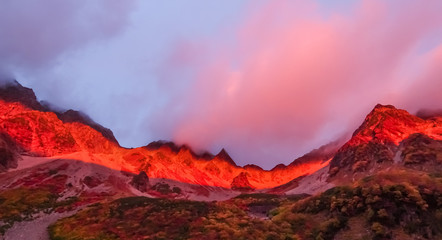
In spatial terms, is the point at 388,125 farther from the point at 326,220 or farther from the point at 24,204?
the point at 24,204

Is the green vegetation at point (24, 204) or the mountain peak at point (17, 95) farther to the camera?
the mountain peak at point (17, 95)

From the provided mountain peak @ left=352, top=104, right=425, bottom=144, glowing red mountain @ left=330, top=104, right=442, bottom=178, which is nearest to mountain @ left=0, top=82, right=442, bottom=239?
glowing red mountain @ left=330, top=104, right=442, bottom=178

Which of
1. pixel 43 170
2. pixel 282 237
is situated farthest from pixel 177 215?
pixel 43 170

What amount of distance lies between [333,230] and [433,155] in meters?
102

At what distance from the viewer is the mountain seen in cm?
2894

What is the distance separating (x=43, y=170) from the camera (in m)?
122

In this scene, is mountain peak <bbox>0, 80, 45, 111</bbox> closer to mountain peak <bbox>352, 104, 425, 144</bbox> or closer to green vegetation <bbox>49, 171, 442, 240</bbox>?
green vegetation <bbox>49, 171, 442, 240</bbox>

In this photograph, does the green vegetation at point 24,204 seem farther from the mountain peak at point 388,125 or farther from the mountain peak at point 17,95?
the mountain peak at point 388,125

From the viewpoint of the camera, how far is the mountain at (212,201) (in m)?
28.9

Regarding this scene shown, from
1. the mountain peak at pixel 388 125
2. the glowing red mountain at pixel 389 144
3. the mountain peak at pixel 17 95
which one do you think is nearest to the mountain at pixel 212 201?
the glowing red mountain at pixel 389 144

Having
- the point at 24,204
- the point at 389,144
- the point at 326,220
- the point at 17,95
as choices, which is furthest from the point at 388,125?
the point at 17,95

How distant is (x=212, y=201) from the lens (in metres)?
66.2

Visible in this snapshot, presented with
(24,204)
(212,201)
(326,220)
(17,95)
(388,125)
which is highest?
(17,95)

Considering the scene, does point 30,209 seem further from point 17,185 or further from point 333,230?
point 333,230
